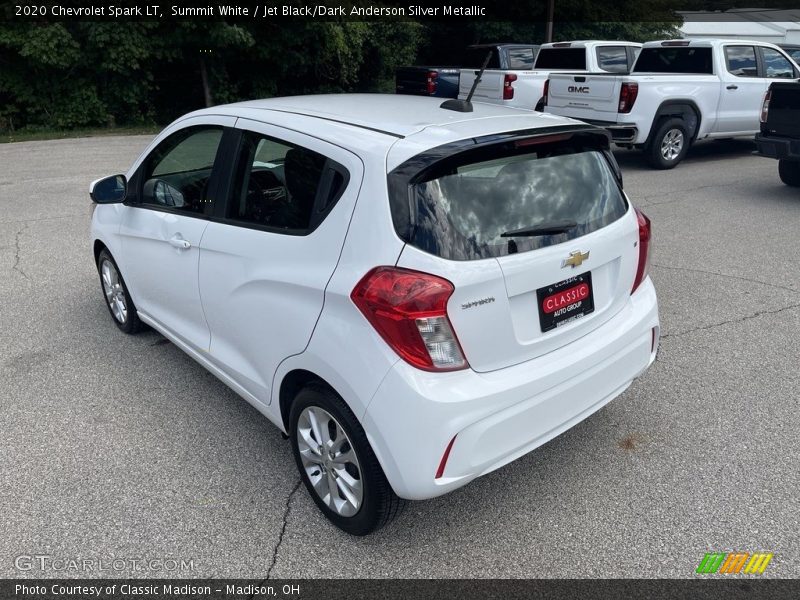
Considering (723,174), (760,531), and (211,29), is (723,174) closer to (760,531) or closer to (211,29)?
(760,531)

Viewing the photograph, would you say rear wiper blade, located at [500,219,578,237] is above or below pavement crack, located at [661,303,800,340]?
above

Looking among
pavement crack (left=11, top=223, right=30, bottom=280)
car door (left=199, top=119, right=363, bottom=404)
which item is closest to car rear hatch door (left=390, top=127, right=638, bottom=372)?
car door (left=199, top=119, right=363, bottom=404)

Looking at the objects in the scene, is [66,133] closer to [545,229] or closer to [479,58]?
[479,58]

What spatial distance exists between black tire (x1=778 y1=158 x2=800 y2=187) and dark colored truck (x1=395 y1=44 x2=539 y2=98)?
694 centimetres

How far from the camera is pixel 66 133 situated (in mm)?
17297

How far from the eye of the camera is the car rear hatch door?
8.23 ft

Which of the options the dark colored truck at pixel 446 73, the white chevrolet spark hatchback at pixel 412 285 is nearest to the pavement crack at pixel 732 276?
the white chevrolet spark hatchback at pixel 412 285

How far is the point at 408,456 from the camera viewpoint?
2486 millimetres

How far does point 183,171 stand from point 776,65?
11.5 m

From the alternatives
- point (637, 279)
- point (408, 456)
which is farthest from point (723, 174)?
point (408, 456)

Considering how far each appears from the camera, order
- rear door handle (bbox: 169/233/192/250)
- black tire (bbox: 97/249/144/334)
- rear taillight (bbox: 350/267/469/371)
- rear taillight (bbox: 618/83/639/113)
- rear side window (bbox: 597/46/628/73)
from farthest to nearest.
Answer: rear side window (bbox: 597/46/628/73), rear taillight (bbox: 618/83/639/113), black tire (bbox: 97/249/144/334), rear door handle (bbox: 169/233/192/250), rear taillight (bbox: 350/267/469/371)

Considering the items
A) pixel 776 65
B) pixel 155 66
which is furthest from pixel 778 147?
pixel 155 66

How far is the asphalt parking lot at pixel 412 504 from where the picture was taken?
2.81 m

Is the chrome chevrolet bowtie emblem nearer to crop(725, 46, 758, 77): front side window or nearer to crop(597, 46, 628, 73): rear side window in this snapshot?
crop(725, 46, 758, 77): front side window
